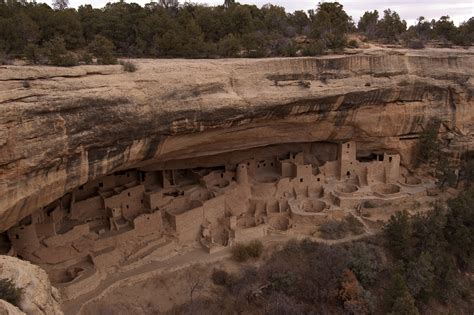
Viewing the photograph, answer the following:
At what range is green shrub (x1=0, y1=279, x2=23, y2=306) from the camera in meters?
4.09

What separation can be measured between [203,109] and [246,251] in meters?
4.53

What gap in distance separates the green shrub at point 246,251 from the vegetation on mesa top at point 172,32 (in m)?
6.18

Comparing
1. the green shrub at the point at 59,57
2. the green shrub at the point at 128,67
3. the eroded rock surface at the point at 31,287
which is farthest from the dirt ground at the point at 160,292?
the eroded rock surface at the point at 31,287

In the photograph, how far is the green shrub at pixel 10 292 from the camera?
4.09 meters

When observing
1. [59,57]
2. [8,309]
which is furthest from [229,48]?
[8,309]

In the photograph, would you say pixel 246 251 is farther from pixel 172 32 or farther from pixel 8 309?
pixel 8 309

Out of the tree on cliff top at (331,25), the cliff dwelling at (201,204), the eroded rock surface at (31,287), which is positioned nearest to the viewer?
the eroded rock surface at (31,287)

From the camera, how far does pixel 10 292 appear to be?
165 inches

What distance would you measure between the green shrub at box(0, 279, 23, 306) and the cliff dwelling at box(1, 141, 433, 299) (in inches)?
259

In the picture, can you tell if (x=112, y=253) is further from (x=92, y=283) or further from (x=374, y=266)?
(x=374, y=266)

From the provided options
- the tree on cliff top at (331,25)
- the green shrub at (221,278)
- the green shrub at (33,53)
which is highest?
the tree on cliff top at (331,25)

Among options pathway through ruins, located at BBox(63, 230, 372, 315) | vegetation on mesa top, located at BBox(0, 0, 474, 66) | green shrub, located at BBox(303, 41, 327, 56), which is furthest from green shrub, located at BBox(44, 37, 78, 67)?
green shrub, located at BBox(303, 41, 327, 56)

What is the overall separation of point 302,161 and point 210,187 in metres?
3.92

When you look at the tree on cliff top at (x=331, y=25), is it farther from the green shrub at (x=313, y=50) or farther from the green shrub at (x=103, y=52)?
the green shrub at (x=103, y=52)
